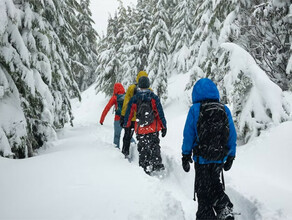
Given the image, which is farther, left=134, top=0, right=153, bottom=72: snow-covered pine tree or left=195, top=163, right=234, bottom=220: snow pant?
left=134, top=0, right=153, bottom=72: snow-covered pine tree

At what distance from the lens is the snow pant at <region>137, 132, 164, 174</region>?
5.89m

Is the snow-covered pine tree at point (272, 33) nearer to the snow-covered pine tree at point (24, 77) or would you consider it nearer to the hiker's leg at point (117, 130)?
the hiker's leg at point (117, 130)

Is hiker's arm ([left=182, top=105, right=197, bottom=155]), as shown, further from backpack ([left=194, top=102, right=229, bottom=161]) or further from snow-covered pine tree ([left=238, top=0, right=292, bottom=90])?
snow-covered pine tree ([left=238, top=0, right=292, bottom=90])

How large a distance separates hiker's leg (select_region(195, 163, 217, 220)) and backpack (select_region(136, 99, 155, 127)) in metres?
2.49

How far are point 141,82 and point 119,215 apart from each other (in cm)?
359

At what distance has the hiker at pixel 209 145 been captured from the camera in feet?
10.5

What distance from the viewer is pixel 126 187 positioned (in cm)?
377

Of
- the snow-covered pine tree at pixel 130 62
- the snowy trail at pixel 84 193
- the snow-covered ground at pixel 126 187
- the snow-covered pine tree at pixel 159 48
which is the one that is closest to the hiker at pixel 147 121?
the snow-covered ground at pixel 126 187

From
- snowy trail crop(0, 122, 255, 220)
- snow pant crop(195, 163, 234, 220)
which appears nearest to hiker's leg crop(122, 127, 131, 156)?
snowy trail crop(0, 122, 255, 220)

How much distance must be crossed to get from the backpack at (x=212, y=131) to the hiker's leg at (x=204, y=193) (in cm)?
25

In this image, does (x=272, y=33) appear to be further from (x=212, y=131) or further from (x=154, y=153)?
(x=212, y=131)

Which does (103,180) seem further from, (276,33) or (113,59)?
(113,59)

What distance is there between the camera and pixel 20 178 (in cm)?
364

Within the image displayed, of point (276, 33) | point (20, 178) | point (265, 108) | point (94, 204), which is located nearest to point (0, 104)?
point (20, 178)
